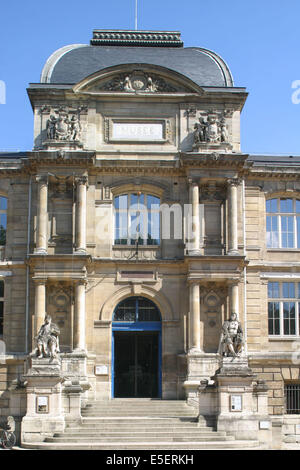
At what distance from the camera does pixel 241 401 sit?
87.2ft

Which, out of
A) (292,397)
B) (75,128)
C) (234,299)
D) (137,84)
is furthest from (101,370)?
(137,84)

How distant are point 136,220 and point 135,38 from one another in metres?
8.53

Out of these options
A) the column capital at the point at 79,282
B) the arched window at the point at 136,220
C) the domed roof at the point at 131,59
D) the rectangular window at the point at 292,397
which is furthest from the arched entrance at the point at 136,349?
the domed roof at the point at 131,59

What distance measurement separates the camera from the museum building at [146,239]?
31.2 meters

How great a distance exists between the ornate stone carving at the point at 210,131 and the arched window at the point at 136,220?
10.2 feet

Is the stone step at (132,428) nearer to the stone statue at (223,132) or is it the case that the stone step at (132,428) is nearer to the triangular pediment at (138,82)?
the stone statue at (223,132)

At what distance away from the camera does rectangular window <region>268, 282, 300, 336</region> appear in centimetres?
3269

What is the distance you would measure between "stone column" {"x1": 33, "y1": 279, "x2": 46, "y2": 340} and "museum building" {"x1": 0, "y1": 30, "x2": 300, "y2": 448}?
0.26 feet

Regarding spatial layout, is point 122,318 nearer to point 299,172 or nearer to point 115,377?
point 115,377

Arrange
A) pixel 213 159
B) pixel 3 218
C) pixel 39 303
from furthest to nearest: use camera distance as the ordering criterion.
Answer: pixel 3 218
pixel 213 159
pixel 39 303

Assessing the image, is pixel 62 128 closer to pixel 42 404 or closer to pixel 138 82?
pixel 138 82

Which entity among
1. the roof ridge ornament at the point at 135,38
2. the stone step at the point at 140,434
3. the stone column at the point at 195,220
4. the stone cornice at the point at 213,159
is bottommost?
the stone step at the point at 140,434

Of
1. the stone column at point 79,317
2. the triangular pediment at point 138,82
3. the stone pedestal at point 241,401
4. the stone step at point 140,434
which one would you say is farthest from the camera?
the triangular pediment at point 138,82
